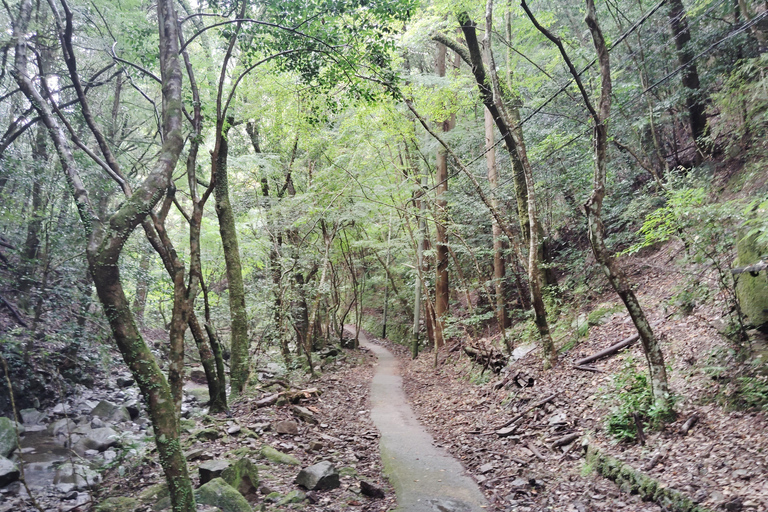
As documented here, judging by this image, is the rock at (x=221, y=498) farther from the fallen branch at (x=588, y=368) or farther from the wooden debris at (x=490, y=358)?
the wooden debris at (x=490, y=358)

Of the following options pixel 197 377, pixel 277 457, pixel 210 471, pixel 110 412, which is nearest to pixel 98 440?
pixel 110 412

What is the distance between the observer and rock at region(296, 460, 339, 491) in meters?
5.63

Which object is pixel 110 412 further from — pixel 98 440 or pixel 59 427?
pixel 98 440

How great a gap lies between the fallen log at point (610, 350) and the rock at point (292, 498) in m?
5.47

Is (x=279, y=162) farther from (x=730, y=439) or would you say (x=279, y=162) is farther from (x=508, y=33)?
(x=730, y=439)

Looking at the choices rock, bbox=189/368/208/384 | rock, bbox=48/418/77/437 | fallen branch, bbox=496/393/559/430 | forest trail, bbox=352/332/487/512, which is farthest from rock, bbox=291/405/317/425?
rock, bbox=189/368/208/384

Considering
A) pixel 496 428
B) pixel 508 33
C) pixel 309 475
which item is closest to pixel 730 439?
pixel 496 428

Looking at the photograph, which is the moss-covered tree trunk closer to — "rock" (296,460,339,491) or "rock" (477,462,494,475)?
"rock" (296,460,339,491)

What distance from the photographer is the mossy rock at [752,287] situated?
197 inches

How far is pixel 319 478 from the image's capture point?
5637mm

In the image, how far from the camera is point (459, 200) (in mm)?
14016

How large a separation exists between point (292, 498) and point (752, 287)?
642 cm

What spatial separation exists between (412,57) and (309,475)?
59.2ft

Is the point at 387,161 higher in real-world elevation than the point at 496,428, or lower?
higher
